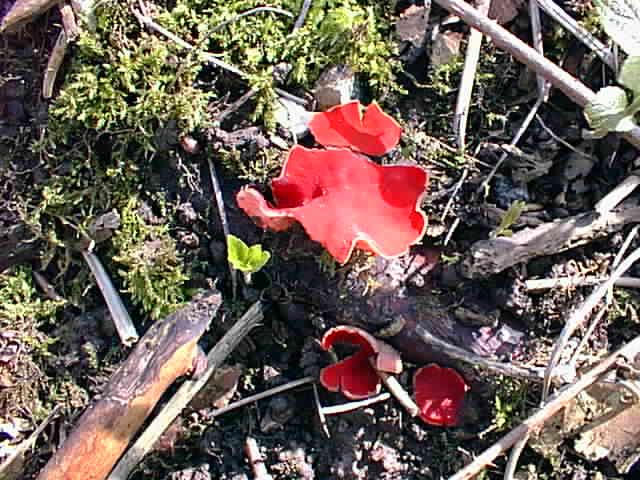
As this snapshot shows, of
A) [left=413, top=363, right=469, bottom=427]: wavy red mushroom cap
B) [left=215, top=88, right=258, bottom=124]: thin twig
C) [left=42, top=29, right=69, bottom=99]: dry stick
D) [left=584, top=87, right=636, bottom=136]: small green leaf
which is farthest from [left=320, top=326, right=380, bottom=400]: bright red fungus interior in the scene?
[left=42, top=29, right=69, bottom=99]: dry stick

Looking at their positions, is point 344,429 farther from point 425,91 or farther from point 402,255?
point 425,91

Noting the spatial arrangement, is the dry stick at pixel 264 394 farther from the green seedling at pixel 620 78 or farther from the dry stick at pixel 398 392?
the green seedling at pixel 620 78

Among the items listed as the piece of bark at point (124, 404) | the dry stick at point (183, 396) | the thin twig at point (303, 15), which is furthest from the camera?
the thin twig at point (303, 15)

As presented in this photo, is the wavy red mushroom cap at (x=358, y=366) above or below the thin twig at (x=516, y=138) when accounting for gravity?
below

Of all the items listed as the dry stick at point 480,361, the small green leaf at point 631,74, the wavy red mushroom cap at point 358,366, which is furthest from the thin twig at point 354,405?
the small green leaf at point 631,74

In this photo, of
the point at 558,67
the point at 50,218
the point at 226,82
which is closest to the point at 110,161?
the point at 50,218

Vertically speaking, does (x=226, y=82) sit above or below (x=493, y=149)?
above
